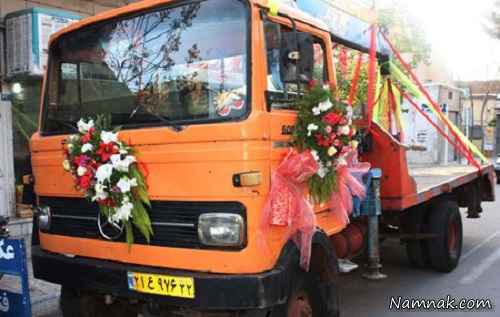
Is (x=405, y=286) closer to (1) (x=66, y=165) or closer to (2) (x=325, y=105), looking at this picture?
(2) (x=325, y=105)

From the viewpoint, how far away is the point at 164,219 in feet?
11.0

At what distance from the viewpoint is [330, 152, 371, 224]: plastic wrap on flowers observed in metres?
3.83

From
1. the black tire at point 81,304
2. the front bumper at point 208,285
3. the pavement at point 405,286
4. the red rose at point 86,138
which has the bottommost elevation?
the pavement at point 405,286

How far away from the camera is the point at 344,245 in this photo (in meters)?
4.82

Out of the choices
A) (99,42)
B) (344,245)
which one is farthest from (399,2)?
(99,42)

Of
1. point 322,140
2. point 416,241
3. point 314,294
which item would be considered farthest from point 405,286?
point 322,140

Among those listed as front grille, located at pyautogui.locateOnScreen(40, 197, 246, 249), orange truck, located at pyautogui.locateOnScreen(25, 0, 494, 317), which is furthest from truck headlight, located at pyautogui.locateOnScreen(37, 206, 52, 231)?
front grille, located at pyautogui.locateOnScreen(40, 197, 246, 249)

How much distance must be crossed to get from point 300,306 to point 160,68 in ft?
5.94

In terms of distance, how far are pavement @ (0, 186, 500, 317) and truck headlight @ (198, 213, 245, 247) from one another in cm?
231

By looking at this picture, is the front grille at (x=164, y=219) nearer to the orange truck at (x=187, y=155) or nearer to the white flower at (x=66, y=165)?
the orange truck at (x=187, y=155)

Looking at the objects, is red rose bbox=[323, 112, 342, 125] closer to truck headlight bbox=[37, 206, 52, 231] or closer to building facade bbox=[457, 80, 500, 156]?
truck headlight bbox=[37, 206, 52, 231]

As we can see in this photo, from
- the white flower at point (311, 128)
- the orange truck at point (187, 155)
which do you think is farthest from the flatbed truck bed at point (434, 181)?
the white flower at point (311, 128)

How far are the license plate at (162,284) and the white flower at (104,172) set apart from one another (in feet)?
2.01

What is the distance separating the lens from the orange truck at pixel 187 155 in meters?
3.13
